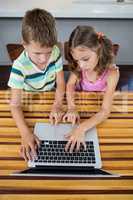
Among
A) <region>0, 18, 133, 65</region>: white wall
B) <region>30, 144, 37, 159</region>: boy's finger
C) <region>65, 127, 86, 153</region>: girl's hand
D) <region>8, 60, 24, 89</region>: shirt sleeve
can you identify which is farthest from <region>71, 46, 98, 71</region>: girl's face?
<region>0, 18, 133, 65</region>: white wall

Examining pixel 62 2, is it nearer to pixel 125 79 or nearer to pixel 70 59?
pixel 125 79

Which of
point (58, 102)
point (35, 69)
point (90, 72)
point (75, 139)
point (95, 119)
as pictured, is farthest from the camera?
point (90, 72)

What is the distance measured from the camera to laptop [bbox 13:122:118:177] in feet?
2.81

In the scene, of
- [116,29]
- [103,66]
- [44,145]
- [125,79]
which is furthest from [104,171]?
[116,29]

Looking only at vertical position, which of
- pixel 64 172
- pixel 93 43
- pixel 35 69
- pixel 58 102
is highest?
pixel 93 43

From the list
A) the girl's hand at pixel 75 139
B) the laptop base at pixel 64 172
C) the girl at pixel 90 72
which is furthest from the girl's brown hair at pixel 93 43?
the laptop base at pixel 64 172

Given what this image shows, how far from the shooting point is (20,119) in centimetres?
106

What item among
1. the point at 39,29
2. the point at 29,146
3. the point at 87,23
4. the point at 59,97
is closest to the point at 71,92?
the point at 59,97

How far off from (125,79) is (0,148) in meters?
1.66

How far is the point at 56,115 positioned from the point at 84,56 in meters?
0.26

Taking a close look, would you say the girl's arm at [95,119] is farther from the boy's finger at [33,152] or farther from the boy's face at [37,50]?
the boy's face at [37,50]

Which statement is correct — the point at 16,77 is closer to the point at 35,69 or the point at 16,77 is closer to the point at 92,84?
the point at 35,69

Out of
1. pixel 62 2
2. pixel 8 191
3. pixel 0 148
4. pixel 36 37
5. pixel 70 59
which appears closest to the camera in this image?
pixel 8 191

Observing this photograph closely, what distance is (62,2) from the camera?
7.93 feet
